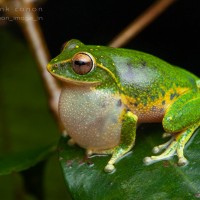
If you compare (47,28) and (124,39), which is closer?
(124,39)

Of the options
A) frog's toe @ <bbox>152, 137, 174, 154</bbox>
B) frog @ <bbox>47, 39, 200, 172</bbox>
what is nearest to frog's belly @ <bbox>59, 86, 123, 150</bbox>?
frog @ <bbox>47, 39, 200, 172</bbox>

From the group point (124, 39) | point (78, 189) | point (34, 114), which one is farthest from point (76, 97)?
point (34, 114)

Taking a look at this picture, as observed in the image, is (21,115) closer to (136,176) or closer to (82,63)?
(82,63)

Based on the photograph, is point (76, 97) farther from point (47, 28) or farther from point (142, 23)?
point (47, 28)

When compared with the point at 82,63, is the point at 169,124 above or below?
below

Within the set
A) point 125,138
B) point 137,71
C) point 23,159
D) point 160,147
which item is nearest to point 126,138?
point 125,138

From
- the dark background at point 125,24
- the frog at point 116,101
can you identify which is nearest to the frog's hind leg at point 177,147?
the frog at point 116,101

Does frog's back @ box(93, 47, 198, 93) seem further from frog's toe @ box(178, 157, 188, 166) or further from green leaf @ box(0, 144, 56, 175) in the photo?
green leaf @ box(0, 144, 56, 175)
